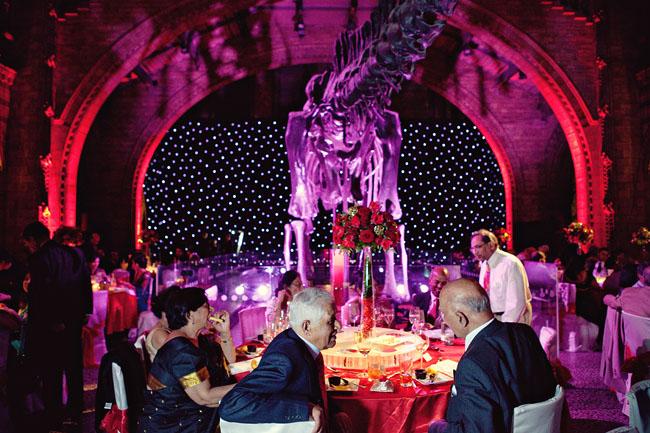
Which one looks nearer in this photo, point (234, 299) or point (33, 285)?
point (33, 285)

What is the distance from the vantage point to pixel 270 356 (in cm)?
186

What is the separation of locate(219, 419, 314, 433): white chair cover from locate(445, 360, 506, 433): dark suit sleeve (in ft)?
1.48

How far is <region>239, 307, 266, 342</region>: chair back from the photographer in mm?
4680

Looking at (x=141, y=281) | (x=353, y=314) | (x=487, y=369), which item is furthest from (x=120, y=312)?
(x=487, y=369)

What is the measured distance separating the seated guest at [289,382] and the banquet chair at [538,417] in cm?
62

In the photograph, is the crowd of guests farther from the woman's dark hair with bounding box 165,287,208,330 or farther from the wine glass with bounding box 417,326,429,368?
the wine glass with bounding box 417,326,429,368

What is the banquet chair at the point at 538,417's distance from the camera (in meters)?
1.78

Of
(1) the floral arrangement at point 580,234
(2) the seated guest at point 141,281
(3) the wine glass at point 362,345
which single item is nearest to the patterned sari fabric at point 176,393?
(3) the wine glass at point 362,345

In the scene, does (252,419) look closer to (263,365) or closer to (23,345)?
(263,365)

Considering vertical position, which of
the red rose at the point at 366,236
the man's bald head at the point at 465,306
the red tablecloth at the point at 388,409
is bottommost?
the red tablecloth at the point at 388,409

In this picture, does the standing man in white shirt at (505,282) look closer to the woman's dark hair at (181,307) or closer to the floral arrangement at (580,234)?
the woman's dark hair at (181,307)

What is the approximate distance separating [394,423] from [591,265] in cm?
653

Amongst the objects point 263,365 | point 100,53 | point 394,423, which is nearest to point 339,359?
point 394,423

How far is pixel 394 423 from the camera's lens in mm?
2570
